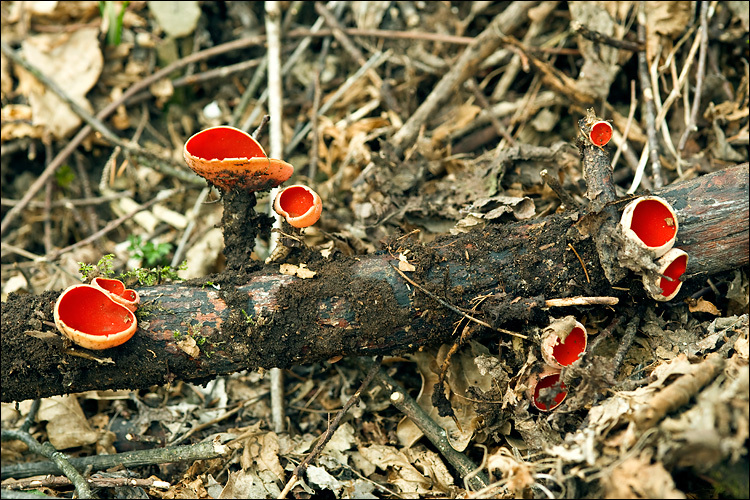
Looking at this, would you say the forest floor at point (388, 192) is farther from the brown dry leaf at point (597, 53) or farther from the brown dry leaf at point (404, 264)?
the brown dry leaf at point (404, 264)

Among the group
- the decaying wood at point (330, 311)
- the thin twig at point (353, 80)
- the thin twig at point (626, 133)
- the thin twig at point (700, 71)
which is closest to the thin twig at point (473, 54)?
the thin twig at point (353, 80)

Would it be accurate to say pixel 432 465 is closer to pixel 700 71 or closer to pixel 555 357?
pixel 555 357

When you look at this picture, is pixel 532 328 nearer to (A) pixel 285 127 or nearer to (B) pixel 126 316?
(B) pixel 126 316

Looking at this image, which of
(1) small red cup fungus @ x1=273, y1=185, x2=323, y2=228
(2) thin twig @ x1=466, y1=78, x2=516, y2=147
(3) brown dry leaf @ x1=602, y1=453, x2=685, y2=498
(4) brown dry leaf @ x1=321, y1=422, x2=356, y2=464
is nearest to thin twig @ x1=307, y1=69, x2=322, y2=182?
(2) thin twig @ x1=466, y1=78, x2=516, y2=147

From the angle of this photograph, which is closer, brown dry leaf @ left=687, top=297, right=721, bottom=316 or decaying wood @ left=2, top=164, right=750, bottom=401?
decaying wood @ left=2, top=164, right=750, bottom=401

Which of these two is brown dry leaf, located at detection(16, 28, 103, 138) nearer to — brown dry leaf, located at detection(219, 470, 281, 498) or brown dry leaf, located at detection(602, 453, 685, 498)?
brown dry leaf, located at detection(219, 470, 281, 498)
